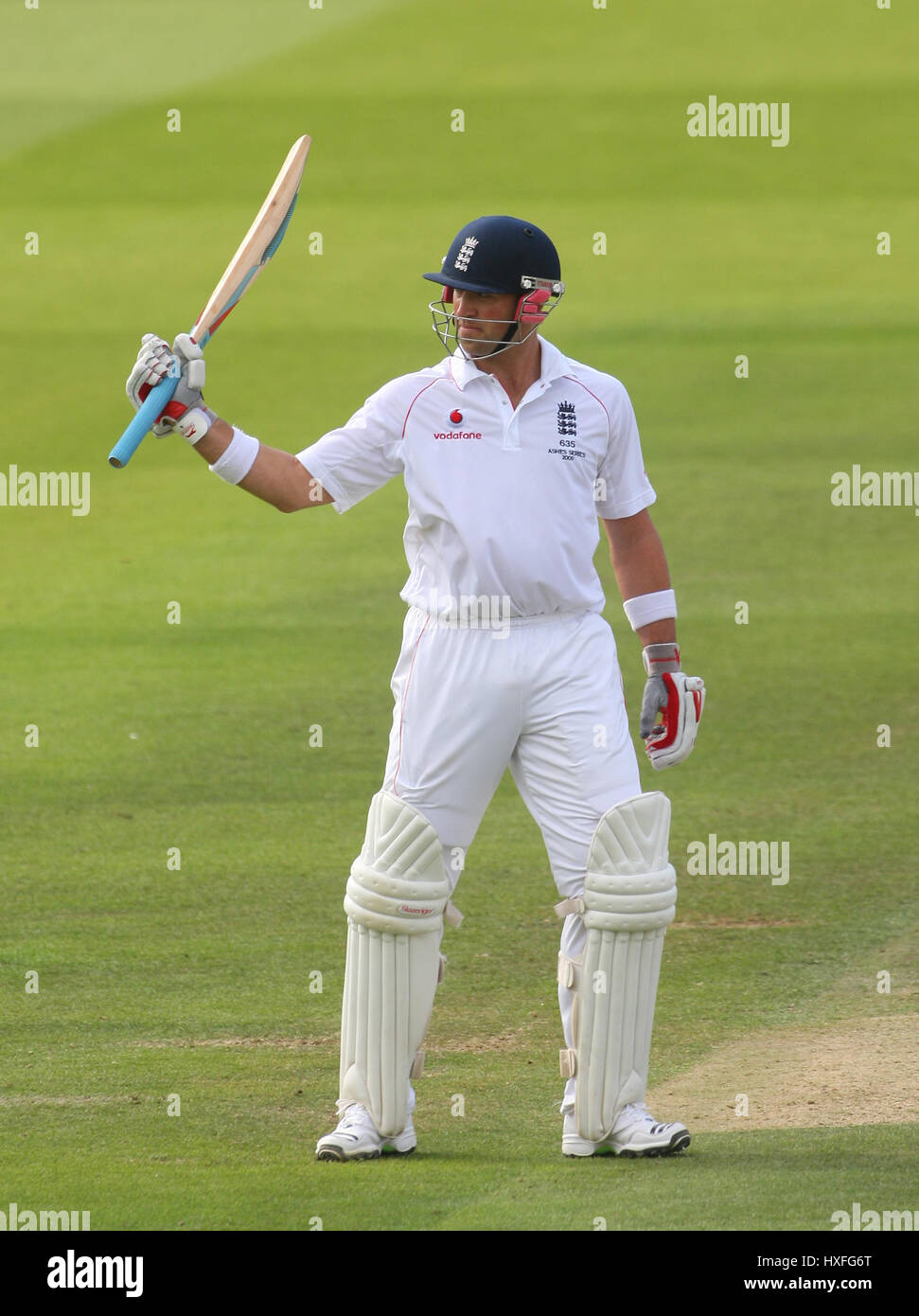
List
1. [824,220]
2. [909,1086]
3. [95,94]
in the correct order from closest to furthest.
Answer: [909,1086]
[824,220]
[95,94]

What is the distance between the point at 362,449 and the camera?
4637 mm

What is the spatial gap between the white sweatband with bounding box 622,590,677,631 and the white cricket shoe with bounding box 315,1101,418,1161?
4.22 ft

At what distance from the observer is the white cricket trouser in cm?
455

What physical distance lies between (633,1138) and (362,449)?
5.37 feet

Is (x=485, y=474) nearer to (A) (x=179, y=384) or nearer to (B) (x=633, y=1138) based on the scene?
(A) (x=179, y=384)

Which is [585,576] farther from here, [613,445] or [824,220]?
[824,220]

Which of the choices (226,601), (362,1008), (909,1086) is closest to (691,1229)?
(362,1008)

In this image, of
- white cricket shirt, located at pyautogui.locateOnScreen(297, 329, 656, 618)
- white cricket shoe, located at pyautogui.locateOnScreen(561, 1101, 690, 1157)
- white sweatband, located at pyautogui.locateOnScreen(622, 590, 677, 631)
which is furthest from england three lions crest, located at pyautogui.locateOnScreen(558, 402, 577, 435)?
white cricket shoe, located at pyautogui.locateOnScreen(561, 1101, 690, 1157)

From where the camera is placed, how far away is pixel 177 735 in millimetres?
8703

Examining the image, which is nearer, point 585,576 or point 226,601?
point 585,576

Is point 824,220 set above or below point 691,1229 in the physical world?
above

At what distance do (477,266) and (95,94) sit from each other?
645 inches
